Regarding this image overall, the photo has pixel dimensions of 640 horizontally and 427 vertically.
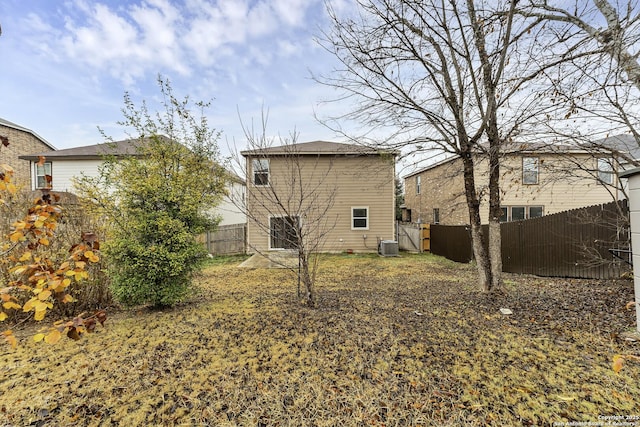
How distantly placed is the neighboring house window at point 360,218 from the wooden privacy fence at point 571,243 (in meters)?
5.87

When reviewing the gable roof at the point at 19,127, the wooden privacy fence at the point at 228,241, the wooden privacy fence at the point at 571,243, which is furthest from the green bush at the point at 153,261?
the gable roof at the point at 19,127

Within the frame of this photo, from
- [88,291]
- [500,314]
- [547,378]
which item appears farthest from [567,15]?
[88,291]

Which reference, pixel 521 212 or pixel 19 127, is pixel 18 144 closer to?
pixel 19 127

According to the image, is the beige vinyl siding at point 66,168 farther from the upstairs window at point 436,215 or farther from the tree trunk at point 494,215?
the upstairs window at point 436,215

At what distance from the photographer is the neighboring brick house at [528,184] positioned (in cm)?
480

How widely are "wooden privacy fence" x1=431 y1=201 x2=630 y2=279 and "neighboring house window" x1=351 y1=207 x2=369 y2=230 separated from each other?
5868 mm

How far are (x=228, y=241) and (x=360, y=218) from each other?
21.8 feet

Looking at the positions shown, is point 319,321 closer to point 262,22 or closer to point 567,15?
point 567,15

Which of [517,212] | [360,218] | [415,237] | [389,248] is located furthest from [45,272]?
[517,212]

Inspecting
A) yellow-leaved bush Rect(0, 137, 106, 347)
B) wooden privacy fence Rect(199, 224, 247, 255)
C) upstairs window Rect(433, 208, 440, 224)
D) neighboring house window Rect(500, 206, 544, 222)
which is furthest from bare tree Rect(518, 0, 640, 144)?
upstairs window Rect(433, 208, 440, 224)

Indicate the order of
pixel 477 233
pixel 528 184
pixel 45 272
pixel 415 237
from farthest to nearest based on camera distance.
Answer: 1. pixel 415 237
2. pixel 477 233
3. pixel 528 184
4. pixel 45 272

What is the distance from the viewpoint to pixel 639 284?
3.16 m

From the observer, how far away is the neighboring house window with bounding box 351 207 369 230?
13.7 m

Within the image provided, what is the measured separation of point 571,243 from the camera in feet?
22.4
